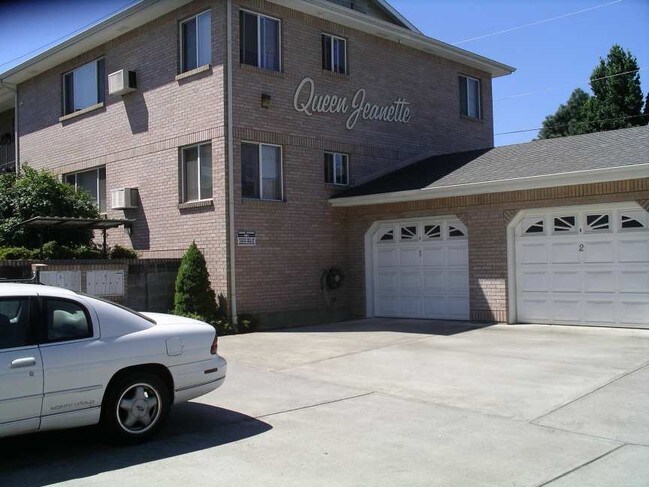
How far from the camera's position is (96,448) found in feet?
19.7

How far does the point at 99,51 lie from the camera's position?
1802cm

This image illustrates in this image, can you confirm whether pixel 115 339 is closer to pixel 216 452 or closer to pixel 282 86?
pixel 216 452

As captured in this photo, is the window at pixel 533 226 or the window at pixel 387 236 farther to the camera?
the window at pixel 387 236

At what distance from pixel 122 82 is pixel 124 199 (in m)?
2.91

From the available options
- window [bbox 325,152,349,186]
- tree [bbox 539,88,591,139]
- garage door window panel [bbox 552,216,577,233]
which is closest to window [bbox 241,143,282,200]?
window [bbox 325,152,349,186]

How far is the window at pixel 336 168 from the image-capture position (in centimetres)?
1666

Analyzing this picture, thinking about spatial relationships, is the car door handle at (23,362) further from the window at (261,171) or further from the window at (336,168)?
the window at (336,168)

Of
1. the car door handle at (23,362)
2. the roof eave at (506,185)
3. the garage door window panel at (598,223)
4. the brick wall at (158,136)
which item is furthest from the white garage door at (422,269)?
the car door handle at (23,362)

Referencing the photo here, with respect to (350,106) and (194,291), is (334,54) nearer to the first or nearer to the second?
(350,106)

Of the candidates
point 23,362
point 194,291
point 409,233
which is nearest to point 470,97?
point 409,233

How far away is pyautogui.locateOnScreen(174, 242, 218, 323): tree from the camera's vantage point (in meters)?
13.9

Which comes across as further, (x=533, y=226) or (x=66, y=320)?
(x=533, y=226)

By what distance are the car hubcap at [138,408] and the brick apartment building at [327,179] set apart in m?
8.08

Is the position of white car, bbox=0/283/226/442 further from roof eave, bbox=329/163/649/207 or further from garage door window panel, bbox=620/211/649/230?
garage door window panel, bbox=620/211/649/230
